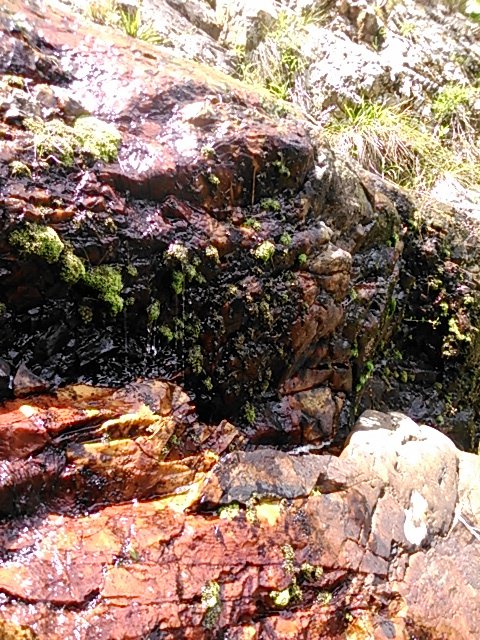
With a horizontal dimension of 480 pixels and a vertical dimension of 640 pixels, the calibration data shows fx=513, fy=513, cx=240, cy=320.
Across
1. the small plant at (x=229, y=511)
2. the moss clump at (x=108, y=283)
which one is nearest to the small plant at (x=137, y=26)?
the moss clump at (x=108, y=283)

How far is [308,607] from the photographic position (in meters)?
2.33

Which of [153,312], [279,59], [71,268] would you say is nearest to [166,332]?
[153,312]

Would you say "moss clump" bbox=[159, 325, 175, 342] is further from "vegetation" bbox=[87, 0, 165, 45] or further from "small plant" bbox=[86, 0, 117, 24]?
"small plant" bbox=[86, 0, 117, 24]

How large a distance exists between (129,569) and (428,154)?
199 inches

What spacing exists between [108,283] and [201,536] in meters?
1.32

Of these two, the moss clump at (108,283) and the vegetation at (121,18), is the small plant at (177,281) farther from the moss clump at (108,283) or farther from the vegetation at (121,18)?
the vegetation at (121,18)

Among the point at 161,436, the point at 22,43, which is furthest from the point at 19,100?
the point at 161,436

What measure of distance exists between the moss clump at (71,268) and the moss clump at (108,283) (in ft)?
0.16

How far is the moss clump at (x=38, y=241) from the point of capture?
2.36 m

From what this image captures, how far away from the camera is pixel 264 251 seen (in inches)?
128

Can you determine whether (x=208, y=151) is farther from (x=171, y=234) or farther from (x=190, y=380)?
(x=190, y=380)

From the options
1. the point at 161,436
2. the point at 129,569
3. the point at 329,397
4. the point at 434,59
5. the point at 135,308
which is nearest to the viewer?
the point at 129,569

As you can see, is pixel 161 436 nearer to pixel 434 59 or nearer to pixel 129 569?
pixel 129 569

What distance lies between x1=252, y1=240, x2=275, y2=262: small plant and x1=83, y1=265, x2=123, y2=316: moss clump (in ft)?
3.07
